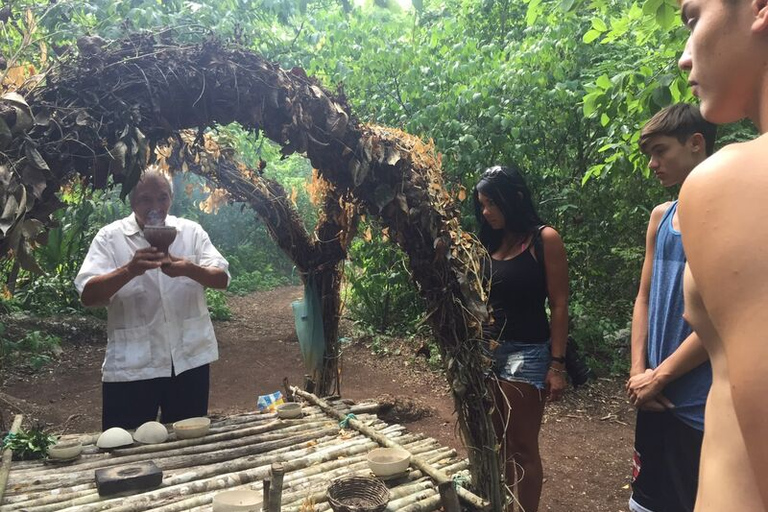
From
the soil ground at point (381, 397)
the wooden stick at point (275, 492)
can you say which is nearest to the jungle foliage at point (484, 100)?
A: the soil ground at point (381, 397)

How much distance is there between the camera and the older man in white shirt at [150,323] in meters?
2.74

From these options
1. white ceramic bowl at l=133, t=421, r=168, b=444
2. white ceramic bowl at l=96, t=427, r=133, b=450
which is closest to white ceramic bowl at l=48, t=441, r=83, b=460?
white ceramic bowl at l=96, t=427, r=133, b=450

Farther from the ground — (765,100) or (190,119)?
(190,119)

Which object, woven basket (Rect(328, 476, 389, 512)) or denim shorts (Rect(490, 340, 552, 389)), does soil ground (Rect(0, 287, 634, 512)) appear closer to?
denim shorts (Rect(490, 340, 552, 389))

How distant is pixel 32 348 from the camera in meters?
6.04

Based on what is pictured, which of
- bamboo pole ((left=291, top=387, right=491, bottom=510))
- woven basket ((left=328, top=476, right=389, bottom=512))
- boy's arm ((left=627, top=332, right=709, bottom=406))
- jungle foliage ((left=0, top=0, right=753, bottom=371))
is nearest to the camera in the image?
boy's arm ((left=627, top=332, right=709, bottom=406))

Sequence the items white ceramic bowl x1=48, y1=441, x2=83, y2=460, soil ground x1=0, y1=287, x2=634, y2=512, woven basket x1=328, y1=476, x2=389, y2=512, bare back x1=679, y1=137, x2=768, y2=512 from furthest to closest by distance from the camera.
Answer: soil ground x1=0, y1=287, x2=634, y2=512, white ceramic bowl x1=48, y1=441, x2=83, y2=460, woven basket x1=328, y1=476, x2=389, y2=512, bare back x1=679, y1=137, x2=768, y2=512

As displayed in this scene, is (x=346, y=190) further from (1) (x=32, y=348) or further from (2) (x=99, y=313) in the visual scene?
(2) (x=99, y=313)

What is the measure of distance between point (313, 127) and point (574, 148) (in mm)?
4393

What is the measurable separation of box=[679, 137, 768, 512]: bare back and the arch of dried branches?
1.56 metres

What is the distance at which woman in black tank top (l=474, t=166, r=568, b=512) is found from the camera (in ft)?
7.75

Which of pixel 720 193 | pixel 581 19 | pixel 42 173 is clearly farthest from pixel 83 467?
pixel 581 19

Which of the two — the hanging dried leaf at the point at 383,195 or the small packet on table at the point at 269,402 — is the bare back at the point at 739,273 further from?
the small packet on table at the point at 269,402

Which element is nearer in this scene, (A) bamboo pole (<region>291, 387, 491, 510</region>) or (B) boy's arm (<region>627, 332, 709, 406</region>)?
(B) boy's arm (<region>627, 332, 709, 406</region>)
